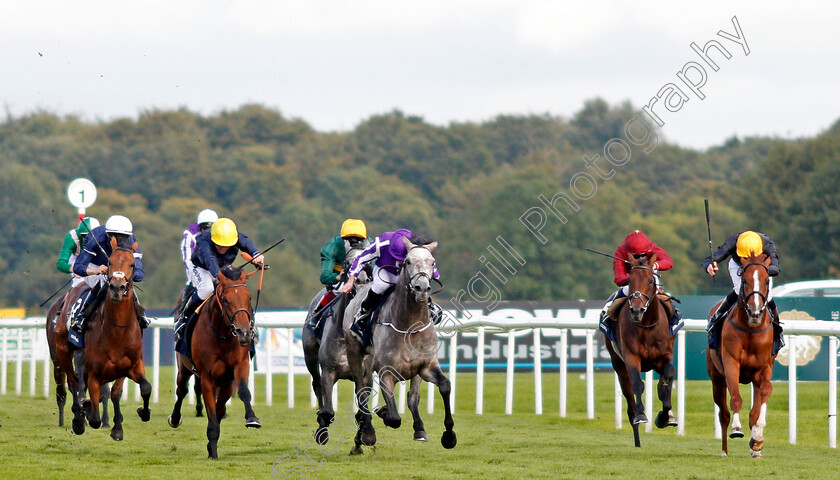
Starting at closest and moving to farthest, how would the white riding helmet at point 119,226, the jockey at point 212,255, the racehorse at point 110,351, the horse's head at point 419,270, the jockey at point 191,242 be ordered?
the horse's head at point 419,270 → the jockey at point 212,255 → the racehorse at point 110,351 → the jockey at point 191,242 → the white riding helmet at point 119,226

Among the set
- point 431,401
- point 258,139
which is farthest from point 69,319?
point 258,139

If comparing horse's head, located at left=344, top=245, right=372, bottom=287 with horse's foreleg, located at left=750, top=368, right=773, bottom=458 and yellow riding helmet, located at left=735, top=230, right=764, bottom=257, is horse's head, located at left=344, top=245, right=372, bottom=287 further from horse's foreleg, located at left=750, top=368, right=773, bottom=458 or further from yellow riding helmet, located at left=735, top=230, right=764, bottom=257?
horse's foreleg, located at left=750, top=368, right=773, bottom=458

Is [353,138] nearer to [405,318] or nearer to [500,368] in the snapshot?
[500,368]

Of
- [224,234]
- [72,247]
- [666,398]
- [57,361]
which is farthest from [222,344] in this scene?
[666,398]

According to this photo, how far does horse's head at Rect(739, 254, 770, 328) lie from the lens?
9.99m

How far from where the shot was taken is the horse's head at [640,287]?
10.7 m

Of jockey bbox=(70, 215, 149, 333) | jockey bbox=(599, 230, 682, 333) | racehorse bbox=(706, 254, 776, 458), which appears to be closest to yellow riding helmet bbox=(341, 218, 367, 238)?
jockey bbox=(70, 215, 149, 333)

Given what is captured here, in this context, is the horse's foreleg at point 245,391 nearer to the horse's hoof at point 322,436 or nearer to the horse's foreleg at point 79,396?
the horse's hoof at point 322,436

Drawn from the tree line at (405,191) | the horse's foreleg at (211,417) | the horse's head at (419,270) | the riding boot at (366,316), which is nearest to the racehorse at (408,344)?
the horse's head at (419,270)

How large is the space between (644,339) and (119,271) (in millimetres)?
4772

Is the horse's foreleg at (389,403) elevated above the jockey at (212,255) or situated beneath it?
situated beneath

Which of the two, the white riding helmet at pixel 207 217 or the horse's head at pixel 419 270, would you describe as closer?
the horse's head at pixel 419 270

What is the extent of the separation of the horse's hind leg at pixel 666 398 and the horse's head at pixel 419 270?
2791mm

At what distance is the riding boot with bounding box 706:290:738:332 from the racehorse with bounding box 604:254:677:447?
0.52 meters
